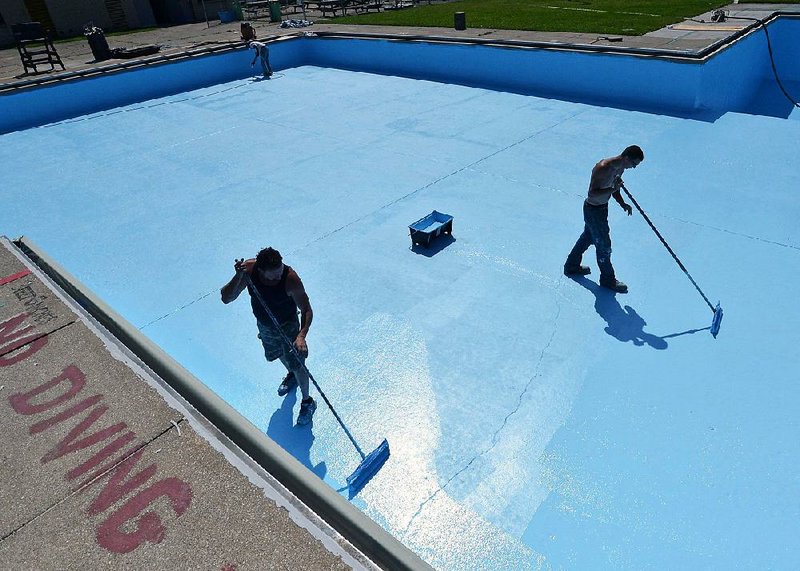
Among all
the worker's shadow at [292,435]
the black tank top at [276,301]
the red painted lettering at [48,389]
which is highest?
the black tank top at [276,301]

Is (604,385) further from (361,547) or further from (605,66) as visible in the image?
(605,66)

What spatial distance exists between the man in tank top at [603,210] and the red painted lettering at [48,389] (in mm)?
5484

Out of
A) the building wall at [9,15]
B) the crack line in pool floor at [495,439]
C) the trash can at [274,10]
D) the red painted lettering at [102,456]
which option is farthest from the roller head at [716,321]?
the building wall at [9,15]

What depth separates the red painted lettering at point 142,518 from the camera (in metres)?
3.04

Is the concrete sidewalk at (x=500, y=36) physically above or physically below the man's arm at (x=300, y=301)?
above

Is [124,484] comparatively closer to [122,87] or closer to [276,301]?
[276,301]

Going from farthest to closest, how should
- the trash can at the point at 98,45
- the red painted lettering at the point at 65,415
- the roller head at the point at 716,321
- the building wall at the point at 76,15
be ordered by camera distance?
the building wall at the point at 76,15 → the trash can at the point at 98,45 → the roller head at the point at 716,321 → the red painted lettering at the point at 65,415

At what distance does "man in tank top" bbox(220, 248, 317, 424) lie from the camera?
13.8 ft

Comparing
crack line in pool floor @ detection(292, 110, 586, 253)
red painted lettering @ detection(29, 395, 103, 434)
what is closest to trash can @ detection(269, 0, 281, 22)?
crack line in pool floor @ detection(292, 110, 586, 253)

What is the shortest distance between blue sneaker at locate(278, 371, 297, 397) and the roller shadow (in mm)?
3008

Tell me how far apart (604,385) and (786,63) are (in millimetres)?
16468

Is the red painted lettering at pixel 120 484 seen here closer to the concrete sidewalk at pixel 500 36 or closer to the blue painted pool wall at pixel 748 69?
the blue painted pool wall at pixel 748 69

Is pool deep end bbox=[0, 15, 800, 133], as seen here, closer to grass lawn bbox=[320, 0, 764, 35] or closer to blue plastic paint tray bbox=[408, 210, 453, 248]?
grass lawn bbox=[320, 0, 764, 35]

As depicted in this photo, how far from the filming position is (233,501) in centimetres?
325
